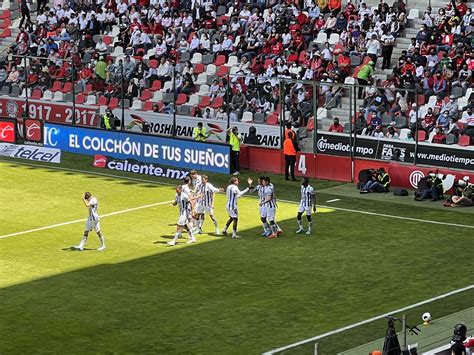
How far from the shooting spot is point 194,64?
58.6 m

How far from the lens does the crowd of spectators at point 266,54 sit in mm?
48656

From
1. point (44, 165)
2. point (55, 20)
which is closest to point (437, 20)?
point (44, 165)

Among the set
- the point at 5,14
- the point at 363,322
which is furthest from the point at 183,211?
the point at 5,14

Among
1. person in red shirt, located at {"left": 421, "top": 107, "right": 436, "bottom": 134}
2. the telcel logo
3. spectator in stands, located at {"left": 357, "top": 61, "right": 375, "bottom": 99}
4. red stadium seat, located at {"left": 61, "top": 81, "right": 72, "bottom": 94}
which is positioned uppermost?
spectator in stands, located at {"left": 357, "top": 61, "right": 375, "bottom": 99}

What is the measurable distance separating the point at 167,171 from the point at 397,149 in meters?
8.59

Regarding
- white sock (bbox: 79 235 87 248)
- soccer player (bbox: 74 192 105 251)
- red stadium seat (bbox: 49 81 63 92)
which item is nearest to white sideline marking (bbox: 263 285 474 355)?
A: soccer player (bbox: 74 192 105 251)

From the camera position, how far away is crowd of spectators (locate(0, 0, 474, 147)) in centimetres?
4866

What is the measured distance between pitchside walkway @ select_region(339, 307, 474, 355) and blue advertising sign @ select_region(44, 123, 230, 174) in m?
19.7

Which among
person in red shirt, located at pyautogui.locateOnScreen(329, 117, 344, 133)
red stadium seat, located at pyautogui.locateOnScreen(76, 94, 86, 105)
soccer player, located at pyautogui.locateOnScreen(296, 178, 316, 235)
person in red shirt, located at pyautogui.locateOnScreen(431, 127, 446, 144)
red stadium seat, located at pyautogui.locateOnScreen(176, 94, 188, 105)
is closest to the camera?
soccer player, located at pyautogui.locateOnScreen(296, 178, 316, 235)

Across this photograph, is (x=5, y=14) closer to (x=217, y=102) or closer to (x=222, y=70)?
(x=222, y=70)

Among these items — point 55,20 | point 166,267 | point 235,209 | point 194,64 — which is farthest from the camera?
point 55,20

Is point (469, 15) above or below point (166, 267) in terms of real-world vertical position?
above

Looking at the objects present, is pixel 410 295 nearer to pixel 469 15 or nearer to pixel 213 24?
pixel 469 15

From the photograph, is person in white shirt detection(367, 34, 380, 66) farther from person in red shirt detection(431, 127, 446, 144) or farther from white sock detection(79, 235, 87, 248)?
white sock detection(79, 235, 87, 248)
